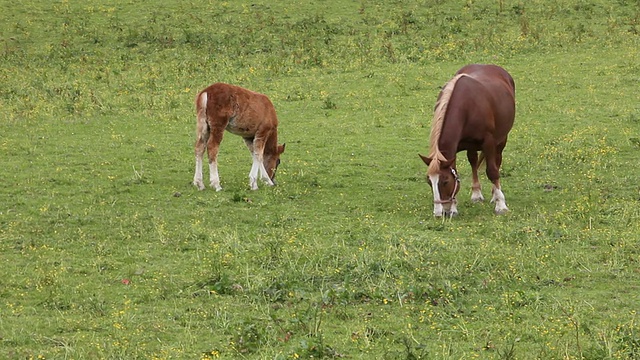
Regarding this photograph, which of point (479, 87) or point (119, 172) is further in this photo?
point (119, 172)

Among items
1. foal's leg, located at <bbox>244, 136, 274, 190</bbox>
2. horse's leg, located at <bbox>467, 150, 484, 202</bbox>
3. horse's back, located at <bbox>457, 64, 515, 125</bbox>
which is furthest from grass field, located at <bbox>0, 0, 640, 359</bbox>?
horse's back, located at <bbox>457, 64, 515, 125</bbox>

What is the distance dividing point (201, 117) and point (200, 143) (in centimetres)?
39

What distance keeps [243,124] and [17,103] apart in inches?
307

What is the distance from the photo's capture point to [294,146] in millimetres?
17219

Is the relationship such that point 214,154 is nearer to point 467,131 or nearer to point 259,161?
point 259,161

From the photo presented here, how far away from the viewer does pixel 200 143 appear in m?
14.3

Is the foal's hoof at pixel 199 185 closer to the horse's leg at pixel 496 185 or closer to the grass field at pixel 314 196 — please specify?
the grass field at pixel 314 196

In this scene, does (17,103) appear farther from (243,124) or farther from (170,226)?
(170,226)

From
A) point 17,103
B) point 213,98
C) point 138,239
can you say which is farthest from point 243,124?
point 17,103

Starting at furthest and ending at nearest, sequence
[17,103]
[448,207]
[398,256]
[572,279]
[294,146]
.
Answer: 1. [17,103]
2. [294,146]
3. [448,207]
4. [398,256]
5. [572,279]

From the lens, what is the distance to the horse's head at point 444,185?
12141 millimetres

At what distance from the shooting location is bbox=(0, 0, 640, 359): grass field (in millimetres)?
8203

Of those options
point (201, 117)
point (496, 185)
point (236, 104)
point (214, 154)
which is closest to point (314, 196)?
point (214, 154)

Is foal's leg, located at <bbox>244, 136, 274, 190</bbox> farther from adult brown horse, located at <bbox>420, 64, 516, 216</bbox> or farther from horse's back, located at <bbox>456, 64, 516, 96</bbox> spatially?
horse's back, located at <bbox>456, 64, 516, 96</bbox>
